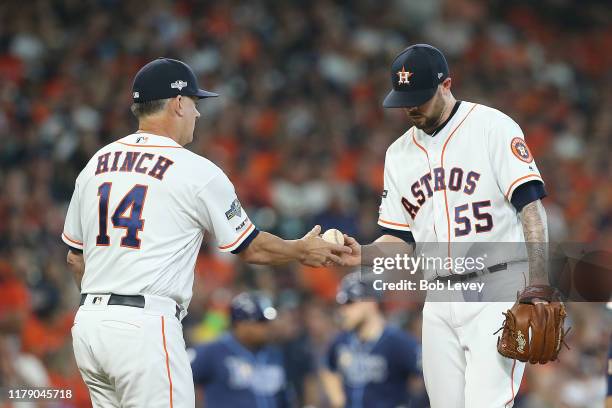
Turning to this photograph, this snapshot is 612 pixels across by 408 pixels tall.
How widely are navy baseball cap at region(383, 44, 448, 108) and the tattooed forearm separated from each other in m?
0.76

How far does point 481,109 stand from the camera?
490 cm

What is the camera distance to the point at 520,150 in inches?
183

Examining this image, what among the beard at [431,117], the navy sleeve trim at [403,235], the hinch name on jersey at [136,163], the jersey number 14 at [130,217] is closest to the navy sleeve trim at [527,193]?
the beard at [431,117]

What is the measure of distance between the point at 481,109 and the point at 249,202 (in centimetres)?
607

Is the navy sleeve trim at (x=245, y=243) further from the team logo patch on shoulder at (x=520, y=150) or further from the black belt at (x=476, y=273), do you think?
the team logo patch on shoulder at (x=520, y=150)

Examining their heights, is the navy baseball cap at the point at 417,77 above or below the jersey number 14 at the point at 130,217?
above

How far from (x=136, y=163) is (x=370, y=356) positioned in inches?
138

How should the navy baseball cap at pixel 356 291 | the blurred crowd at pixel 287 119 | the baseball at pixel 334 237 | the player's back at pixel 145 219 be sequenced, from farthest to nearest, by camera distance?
the blurred crowd at pixel 287 119
the navy baseball cap at pixel 356 291
the baseball at pixel 334 237
the player's back at pixel 145 219

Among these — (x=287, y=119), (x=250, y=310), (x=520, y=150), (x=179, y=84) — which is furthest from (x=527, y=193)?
(x=287, y=119)

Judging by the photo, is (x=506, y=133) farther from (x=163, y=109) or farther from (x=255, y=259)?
(x=163, y=109)

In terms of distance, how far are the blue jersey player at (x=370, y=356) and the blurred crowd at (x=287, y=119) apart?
1.02 meters

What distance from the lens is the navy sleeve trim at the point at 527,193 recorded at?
178 inches

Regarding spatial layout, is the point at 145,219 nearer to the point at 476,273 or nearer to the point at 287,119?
the point at 476,273

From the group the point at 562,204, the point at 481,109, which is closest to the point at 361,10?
the point at 562,204
